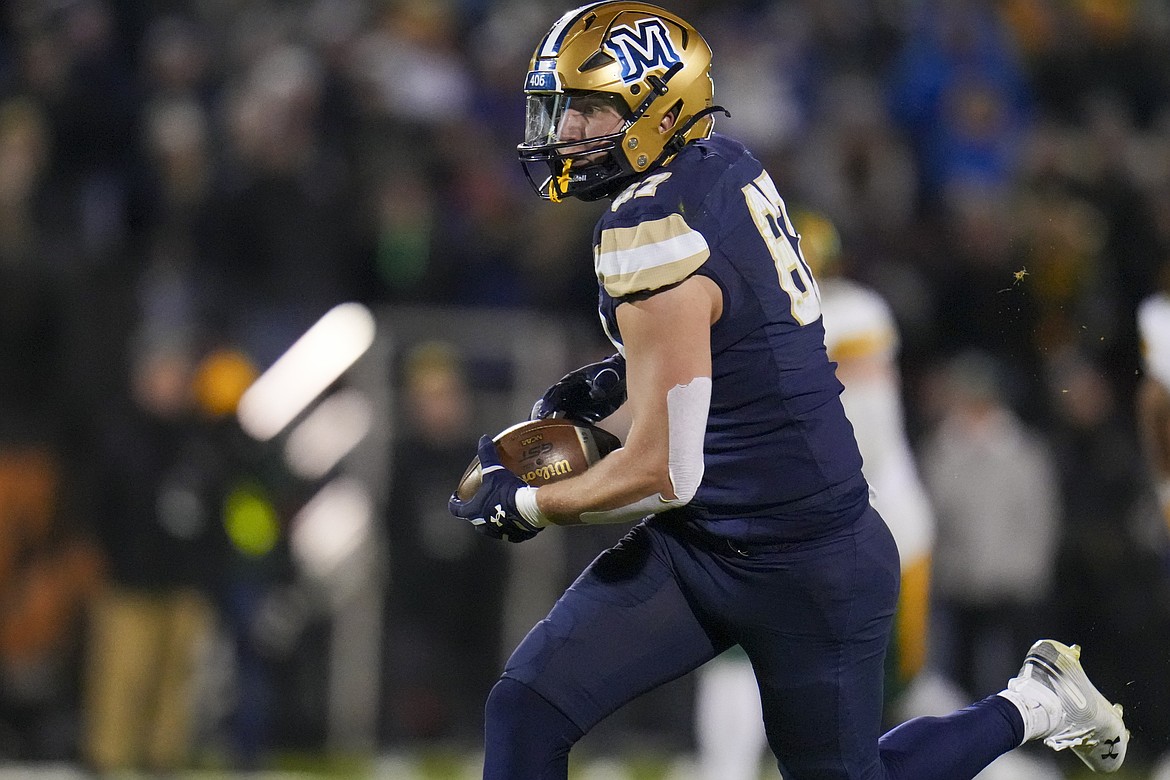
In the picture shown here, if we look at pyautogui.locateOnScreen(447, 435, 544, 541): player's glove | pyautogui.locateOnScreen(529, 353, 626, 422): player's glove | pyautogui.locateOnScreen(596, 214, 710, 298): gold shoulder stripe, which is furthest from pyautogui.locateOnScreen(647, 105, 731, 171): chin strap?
pyautogui.locateOnScreen(447, 435, 544, 541): player's glove

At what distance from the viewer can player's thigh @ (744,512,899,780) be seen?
370cm

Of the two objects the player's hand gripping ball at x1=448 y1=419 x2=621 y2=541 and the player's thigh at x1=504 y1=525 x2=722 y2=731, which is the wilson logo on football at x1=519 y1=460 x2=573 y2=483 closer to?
the player's hand gripping ball at x1=448 y1=419 x2=621 y2=541

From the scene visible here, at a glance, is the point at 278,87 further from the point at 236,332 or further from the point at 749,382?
the point at 749,382

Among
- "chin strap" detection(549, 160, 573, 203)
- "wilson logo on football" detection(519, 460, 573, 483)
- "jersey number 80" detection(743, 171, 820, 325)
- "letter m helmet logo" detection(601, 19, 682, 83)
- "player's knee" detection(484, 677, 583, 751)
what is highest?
"letter m helmet logo" detection(601, 19, 682, 83)

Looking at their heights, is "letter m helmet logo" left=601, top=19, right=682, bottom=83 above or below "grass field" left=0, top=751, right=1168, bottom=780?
above

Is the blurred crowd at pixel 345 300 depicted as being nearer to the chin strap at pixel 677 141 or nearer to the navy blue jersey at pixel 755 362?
the navy blue jersey at pixel 755 362

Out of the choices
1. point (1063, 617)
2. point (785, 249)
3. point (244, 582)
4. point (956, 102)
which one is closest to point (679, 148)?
point (785, 249)

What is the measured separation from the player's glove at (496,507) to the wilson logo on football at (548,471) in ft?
0.14

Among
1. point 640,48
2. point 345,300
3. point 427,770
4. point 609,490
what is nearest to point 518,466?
point 609,490

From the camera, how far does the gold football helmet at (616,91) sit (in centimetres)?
375

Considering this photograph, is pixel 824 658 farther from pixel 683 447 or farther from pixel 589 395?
pixel 589 395

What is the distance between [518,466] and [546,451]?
71mm

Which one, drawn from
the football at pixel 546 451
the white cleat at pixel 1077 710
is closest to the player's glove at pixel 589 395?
the football at pixel 546 451

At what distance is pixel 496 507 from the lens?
368 centimetres
